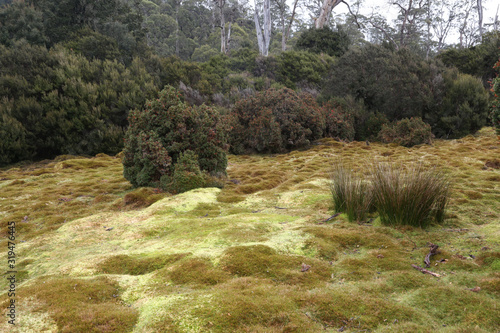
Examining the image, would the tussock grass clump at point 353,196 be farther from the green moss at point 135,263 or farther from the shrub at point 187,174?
the shrub at point 187,174

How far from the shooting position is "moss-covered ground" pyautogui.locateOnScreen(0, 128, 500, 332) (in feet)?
7.86

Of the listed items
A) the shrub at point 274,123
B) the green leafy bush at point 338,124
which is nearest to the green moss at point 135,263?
the shrub at point 274,123

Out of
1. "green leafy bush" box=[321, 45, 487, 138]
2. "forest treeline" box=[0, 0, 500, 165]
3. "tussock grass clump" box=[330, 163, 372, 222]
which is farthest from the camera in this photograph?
"green leafy bush" box=[321, 45, 487, 138]

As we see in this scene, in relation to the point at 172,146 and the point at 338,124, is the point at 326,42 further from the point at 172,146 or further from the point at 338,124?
the point at 172,146

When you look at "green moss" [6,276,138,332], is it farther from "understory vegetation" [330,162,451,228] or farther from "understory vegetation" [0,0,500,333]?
"understory vegetation" [330,162,451,228]

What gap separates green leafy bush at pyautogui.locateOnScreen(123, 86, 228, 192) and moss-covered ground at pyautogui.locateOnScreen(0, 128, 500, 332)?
0.72 meters

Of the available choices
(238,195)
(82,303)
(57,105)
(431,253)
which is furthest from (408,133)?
(57,105)

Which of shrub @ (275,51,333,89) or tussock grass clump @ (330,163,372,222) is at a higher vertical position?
shrub @ (275,51,333,89)

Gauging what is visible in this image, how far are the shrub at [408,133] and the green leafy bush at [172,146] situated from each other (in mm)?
8162

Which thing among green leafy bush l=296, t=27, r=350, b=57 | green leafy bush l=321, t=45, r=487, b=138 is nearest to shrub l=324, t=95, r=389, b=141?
green leafy bush l=321, t=45, r=487, b=138

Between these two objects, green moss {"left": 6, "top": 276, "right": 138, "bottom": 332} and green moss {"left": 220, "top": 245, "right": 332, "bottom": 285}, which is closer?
green moss {"left": 6, "top": 276, "right": 138, "bottom": 332}

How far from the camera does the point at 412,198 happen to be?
4.26 m

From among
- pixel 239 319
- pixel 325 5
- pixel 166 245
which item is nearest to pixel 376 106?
pixel 166 245

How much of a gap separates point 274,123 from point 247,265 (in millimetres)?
9621
